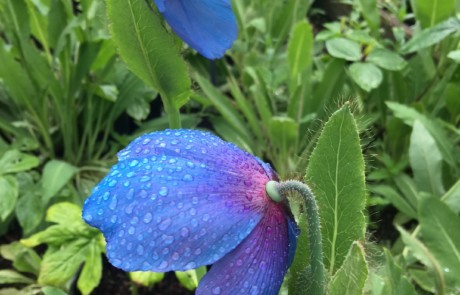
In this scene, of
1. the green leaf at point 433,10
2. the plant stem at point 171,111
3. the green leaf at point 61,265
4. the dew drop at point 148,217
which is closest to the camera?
the dew drop at point 148,217

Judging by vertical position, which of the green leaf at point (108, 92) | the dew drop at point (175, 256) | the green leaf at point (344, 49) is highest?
the dew drop at point (175, 256)

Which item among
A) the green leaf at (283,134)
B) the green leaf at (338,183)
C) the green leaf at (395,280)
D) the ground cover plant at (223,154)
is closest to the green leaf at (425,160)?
the ground cover plant at (223,154)

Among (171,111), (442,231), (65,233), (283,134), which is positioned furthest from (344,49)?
(171,111)

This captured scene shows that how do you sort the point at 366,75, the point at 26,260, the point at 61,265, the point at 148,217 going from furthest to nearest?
the point at 366,75
the point at 26,260
the point at 61,265
the point at 148,217

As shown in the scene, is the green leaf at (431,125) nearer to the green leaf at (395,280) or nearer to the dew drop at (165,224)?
the green leaf at (395,280)

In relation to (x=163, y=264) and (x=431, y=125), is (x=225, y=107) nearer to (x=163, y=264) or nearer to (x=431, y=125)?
(x=431, y=125)

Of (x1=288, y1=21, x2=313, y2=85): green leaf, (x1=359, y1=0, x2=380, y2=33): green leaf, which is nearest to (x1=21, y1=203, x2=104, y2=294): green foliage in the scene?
(x1=288, y1=21, x2=313, y2=85): green leaf

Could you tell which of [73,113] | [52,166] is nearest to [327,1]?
[73,113]

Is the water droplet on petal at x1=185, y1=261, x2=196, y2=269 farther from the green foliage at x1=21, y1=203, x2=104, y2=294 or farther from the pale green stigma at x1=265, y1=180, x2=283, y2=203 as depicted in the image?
the green foliage at x1=21, y1=203, x2=104, y2=294

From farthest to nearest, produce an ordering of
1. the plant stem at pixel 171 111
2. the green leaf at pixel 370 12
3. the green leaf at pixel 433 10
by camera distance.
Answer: the green leaf at pixel 370 12, the green leaf at pixel 433 10, the plant stem at pixel 171 111
